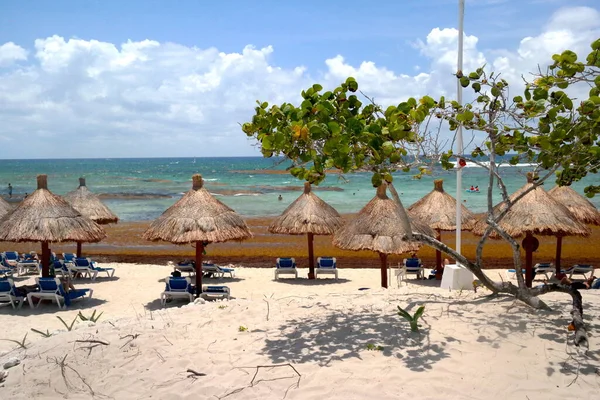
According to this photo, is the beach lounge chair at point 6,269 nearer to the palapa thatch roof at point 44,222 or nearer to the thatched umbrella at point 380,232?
the palapa thatch roof at point 44,222

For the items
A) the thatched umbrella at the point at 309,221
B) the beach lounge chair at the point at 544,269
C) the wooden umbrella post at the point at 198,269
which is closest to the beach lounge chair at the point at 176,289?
the wooden umbrella post at the point at 198,269

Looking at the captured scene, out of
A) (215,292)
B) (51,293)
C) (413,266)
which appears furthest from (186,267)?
(413,266)

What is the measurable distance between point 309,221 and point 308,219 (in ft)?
0.21

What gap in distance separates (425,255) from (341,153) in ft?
44.9

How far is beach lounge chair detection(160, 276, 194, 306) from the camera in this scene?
1045 centimetres

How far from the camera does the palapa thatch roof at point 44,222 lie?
1072 centimetres

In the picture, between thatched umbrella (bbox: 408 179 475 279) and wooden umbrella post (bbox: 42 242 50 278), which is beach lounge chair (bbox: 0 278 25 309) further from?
thatched umbrella (bbox: 408 179 475 279)

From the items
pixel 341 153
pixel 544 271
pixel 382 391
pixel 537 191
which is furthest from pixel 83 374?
pixel 544 271

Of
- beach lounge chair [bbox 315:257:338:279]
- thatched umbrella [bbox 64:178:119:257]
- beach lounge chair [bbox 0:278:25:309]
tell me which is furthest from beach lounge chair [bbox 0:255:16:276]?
beach lounge chair [bbox 315:257:338:279]

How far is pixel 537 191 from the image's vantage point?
12.3 metres

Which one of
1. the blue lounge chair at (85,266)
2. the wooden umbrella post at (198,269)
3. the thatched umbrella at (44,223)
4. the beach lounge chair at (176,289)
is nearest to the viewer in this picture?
the beach lounge chair at (176,289)

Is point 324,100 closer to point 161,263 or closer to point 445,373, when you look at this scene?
point 445,373

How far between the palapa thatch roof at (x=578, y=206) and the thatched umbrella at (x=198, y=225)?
8954 millimetres

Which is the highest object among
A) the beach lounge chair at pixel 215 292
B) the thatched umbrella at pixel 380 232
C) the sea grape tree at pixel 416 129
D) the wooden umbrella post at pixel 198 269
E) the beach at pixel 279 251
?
the sea grape tree at pixel 416 129
